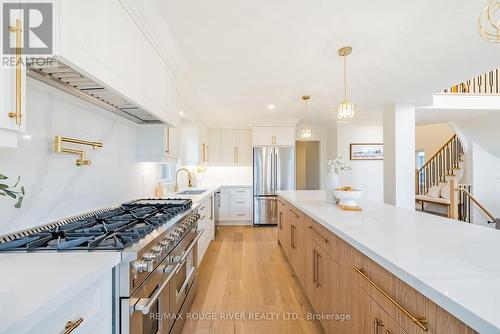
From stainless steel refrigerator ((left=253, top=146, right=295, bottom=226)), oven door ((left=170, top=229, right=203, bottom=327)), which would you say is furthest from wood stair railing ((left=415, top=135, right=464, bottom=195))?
oven door ((left=170, top=229, right=203, bottom=327))

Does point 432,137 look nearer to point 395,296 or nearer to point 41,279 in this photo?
point 395,296

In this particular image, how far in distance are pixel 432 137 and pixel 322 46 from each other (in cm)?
786

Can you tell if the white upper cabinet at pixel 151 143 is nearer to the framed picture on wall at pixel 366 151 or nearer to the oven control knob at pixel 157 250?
the oven control knob at pixel 157 250

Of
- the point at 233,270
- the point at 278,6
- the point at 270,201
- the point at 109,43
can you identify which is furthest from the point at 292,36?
the point at 270,201

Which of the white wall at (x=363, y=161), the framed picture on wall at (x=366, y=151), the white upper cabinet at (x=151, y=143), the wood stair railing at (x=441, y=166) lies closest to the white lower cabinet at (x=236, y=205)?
the white wall at (x=363, y=161)

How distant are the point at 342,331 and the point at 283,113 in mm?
4076

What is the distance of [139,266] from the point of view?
100 centimetres

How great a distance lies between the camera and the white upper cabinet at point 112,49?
3.08ft

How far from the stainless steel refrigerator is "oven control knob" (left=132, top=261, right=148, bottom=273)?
4250 millimetres

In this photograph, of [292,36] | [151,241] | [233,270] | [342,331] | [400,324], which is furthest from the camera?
[233,270]

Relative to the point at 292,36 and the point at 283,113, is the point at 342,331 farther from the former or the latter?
the point at 283,113

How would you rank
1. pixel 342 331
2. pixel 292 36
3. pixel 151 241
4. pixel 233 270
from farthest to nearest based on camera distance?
pixel 233 270 → pixel 292 36 → pixel 342 331 → pixel 151 241

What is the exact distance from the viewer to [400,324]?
32.9 inches

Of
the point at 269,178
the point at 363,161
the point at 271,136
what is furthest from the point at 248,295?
the point at 363,161
